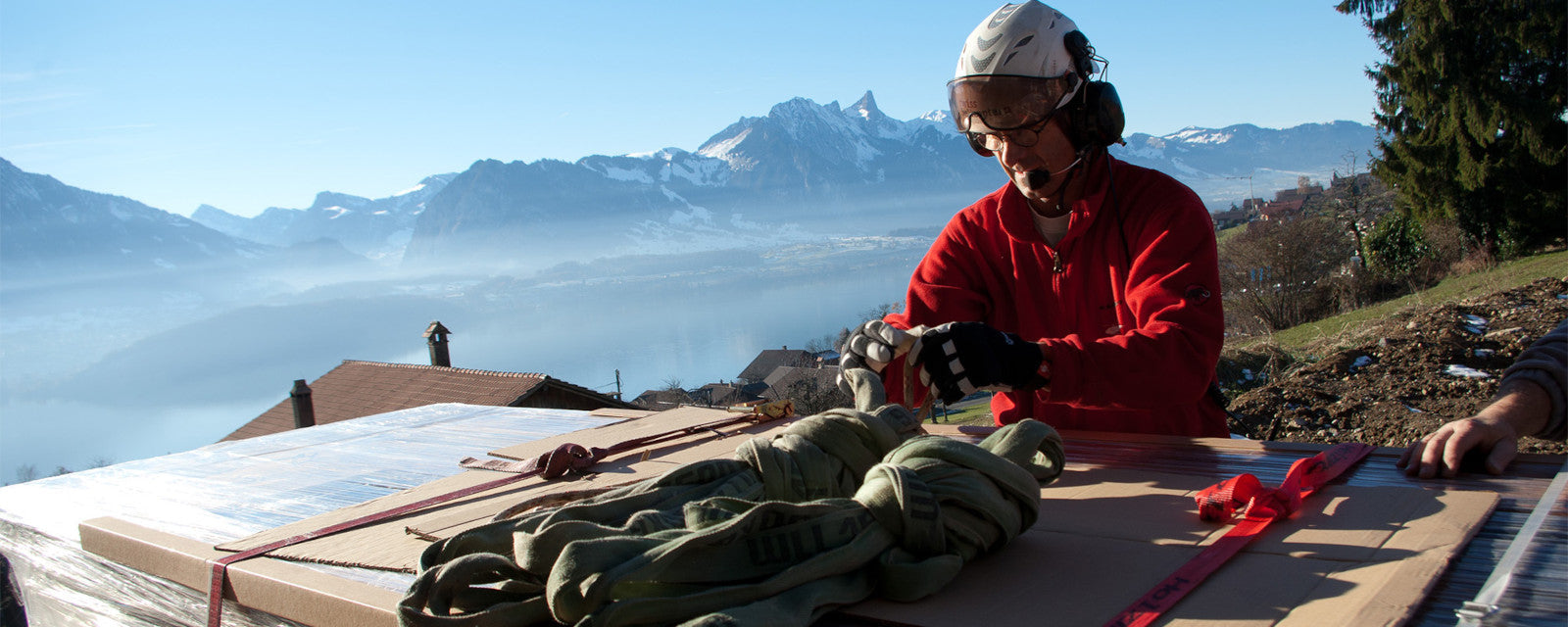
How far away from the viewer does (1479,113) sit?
2556cm

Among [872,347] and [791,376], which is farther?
[791,376]

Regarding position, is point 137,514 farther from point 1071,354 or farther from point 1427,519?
point 1427,519

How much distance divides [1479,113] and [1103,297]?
29771 mm

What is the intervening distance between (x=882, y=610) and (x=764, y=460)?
1.34 ft

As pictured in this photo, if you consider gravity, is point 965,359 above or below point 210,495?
above

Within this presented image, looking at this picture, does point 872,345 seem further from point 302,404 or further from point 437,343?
point 437,343

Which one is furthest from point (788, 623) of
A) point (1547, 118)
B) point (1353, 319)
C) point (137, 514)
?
point (1547, 118)

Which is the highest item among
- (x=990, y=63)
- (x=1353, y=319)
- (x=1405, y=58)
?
(x=1405, y=58)

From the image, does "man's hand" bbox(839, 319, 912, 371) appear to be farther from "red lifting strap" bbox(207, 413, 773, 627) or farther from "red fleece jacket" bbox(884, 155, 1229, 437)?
"red lifting strap" bbox(207, 413, 773, 627)

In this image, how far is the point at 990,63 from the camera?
8.00 feet

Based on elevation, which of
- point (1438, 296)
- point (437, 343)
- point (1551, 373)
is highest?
point (1551, 373)

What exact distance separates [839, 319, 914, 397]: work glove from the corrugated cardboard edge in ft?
3.69

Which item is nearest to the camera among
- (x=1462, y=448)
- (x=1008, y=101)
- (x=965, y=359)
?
(x=1462, y=448)

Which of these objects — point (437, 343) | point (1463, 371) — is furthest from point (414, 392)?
point (1463, 371)
